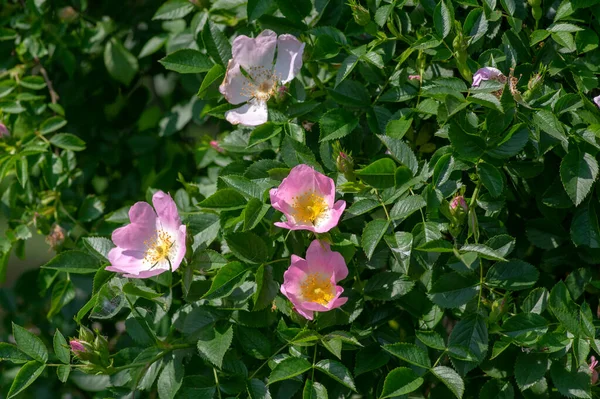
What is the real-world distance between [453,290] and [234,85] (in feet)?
1.86

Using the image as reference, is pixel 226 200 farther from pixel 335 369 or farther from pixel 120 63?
pixel 120 63

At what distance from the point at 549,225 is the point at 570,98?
10.4 inches

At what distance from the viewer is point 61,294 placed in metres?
1.81

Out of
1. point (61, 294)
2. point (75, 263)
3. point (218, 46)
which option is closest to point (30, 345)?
point (75, 263)

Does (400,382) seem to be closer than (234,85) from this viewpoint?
Yes

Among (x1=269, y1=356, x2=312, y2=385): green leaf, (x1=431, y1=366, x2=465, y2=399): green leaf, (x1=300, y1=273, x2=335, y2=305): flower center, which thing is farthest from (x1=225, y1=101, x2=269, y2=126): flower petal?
(x1=431, y1=366, x2=465, y2=399): green leaf

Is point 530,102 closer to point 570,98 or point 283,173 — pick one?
point 570,98

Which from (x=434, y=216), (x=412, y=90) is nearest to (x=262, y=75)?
(x=412, y=90)

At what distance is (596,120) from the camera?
1.33 meters

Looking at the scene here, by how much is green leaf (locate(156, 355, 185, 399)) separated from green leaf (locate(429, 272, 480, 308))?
459 millimetres

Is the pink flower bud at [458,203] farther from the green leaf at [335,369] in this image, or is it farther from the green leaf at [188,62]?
the green leaf at [188,62]

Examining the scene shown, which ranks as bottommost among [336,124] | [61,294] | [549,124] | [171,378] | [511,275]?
[61,294]

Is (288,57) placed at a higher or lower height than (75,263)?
higher

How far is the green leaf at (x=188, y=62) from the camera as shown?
154 cm
